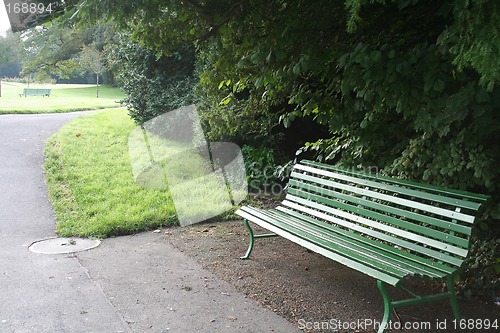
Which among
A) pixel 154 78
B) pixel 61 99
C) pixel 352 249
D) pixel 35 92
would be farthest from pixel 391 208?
pixel 35 92

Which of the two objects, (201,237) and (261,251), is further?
(201,237)

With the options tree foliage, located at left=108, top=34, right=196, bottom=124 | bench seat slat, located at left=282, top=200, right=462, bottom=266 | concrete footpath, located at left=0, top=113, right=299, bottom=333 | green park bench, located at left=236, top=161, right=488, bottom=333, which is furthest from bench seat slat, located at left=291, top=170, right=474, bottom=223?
tree foliage, located at left=108, top=34, right=196, bottom=124

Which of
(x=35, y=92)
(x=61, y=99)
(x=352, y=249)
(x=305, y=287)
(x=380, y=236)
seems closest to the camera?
(x=352, y=249)

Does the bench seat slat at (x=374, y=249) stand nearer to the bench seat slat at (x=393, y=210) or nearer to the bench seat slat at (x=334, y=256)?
the bench seat slat at (x=334, y=256)

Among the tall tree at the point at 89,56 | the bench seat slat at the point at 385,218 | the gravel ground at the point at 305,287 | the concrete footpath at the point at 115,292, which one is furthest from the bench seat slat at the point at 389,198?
the tall tree at the point at 89,56

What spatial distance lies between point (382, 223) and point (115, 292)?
245 cm

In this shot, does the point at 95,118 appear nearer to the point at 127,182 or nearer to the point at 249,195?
the point at 127,182

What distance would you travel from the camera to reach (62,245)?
605 centimetres

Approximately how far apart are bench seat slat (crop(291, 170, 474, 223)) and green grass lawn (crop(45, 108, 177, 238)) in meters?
2.42

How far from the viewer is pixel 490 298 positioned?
4.41 meters

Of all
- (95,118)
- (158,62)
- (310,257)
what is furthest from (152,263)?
(95,118)

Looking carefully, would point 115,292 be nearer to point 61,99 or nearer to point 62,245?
point 62,245

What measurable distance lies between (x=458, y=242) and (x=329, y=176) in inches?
70.9

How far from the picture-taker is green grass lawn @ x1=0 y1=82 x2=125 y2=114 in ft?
74.5
